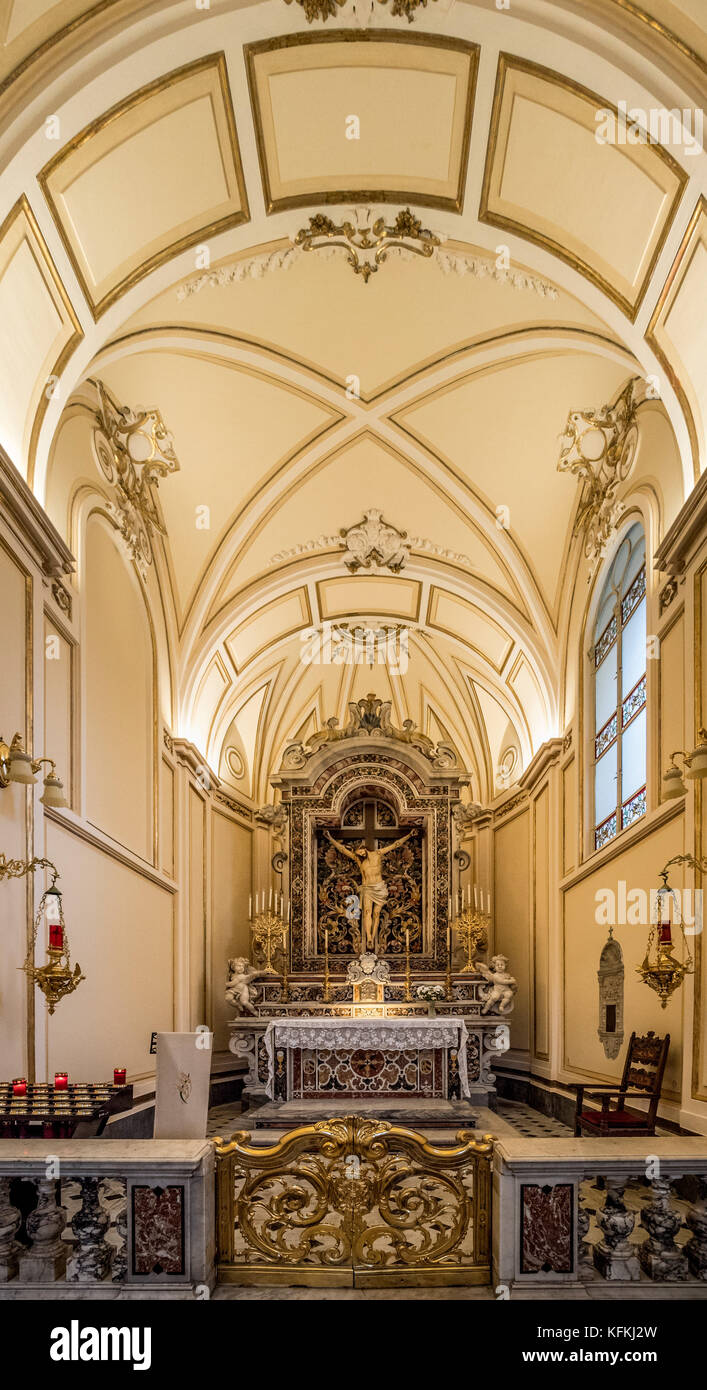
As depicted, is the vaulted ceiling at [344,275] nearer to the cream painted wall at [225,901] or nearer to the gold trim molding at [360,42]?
the gold trim molding at [360,42]

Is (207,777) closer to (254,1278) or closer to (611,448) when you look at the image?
(611,448)

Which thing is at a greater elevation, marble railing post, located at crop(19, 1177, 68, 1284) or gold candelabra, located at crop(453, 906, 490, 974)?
marble railing post, located at crop(19, 1177, 68, 1284)

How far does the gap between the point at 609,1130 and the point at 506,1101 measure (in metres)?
6.98

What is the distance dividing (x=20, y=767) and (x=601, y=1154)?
3684mm

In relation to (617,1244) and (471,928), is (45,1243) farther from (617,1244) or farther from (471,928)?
(471,928)

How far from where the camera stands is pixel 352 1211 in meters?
5.03

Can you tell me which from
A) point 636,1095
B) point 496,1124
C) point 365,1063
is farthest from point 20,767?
point 365,1063

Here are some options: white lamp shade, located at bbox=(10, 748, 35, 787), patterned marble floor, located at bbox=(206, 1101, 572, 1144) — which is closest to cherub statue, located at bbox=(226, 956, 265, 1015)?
patterned marble floor, located at bbox=(206, 1101, 572, 1144)

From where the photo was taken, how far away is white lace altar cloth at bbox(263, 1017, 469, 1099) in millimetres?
12391

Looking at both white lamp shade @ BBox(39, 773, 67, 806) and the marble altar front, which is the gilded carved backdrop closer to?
the marble altar front

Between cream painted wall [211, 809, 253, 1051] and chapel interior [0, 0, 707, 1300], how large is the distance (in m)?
0.16

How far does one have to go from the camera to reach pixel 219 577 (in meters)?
12.3

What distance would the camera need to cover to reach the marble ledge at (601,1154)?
186 inches
